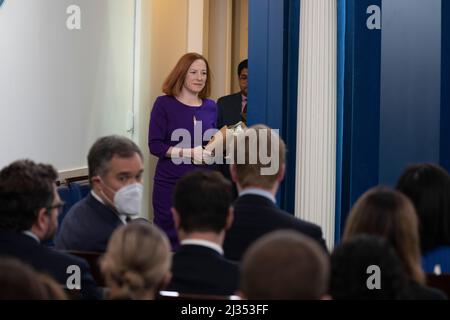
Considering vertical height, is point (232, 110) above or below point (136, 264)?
above

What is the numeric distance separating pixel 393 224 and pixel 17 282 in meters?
1.25

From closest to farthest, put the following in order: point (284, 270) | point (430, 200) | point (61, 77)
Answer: point (284, 270)
point (430, 200)
point (61, 77)

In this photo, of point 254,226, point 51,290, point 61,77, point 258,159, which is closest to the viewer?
point 51,290

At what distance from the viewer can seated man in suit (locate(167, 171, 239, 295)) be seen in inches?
114

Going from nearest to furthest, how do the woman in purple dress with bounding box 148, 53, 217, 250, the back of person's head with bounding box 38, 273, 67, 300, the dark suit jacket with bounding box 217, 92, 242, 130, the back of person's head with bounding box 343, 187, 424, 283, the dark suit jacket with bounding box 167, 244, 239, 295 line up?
the back of person's head with bounding box 38, 273, 67, 300 → the back of person's head with bounding box 343, 187, 424, 283 → the dark suit jacket with bounding box 167, 244, 239, 295 → the woman in purple dress with bounding box 148, 53, 217, 250 → the dark suit jacket with bounding box 217, 92, 242, 130

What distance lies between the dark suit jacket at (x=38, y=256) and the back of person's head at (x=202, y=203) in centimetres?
38

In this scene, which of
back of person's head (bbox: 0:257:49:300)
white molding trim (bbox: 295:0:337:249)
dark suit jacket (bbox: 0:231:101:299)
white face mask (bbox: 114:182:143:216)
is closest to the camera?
back of person's head (bbox: 0:257:49:300)

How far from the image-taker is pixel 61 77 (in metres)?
5.81

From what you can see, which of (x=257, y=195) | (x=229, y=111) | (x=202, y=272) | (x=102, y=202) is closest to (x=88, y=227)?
(x=102, y=202)

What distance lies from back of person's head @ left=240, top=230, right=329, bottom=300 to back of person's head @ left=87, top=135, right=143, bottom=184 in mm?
1963

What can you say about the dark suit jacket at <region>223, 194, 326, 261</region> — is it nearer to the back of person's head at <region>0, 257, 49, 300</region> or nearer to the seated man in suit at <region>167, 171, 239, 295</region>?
the seated man in suit at <region>167, 171, 239, 295</region>

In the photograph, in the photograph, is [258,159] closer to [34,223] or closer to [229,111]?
[34,223]

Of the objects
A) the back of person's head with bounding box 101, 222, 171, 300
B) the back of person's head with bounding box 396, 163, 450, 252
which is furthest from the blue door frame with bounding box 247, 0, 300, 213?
the back of person's head with bounding box 101, 222, 171, 300
